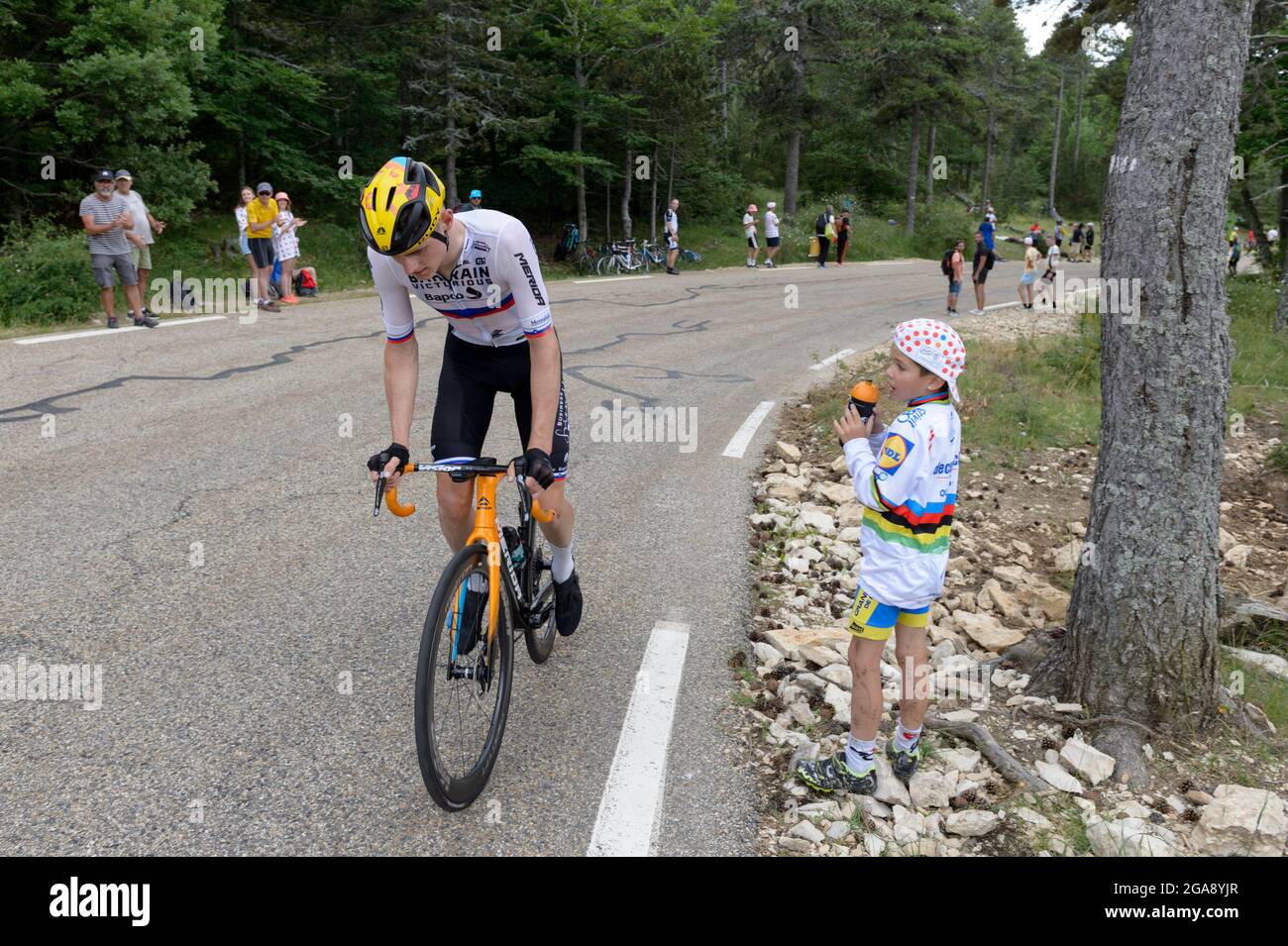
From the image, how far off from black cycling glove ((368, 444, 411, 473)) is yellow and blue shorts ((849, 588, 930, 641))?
71.4 inches

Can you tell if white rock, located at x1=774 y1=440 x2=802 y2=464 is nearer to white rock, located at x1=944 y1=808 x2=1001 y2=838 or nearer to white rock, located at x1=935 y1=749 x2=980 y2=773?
white rock, located at x1=935 y1=749 x2=980 y2=773

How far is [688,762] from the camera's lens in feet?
11.5

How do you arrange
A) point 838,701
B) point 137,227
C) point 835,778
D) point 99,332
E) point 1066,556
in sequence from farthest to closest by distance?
point 137,227 < point 99,332 < point 1066,556 < point 838,701 < point 835,778

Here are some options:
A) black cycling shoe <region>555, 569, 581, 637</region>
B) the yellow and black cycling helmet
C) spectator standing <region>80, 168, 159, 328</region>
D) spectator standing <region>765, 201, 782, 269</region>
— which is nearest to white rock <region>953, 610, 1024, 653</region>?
black cycling shoe <region>555, 569, 581, 637</region>

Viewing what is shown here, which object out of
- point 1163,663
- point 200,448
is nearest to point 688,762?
point 1163,663

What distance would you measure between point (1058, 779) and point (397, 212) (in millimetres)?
3379

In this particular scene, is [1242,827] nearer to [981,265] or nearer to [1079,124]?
[981,265]

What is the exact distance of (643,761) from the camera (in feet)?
11.5

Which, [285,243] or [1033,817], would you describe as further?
[285,243]

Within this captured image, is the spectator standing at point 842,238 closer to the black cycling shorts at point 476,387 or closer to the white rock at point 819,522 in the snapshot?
the white rock at point 819,522

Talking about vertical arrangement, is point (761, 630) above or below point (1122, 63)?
below

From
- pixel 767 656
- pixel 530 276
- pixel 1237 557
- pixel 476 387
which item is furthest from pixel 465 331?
pixel 1237 557

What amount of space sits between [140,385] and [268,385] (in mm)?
1205
